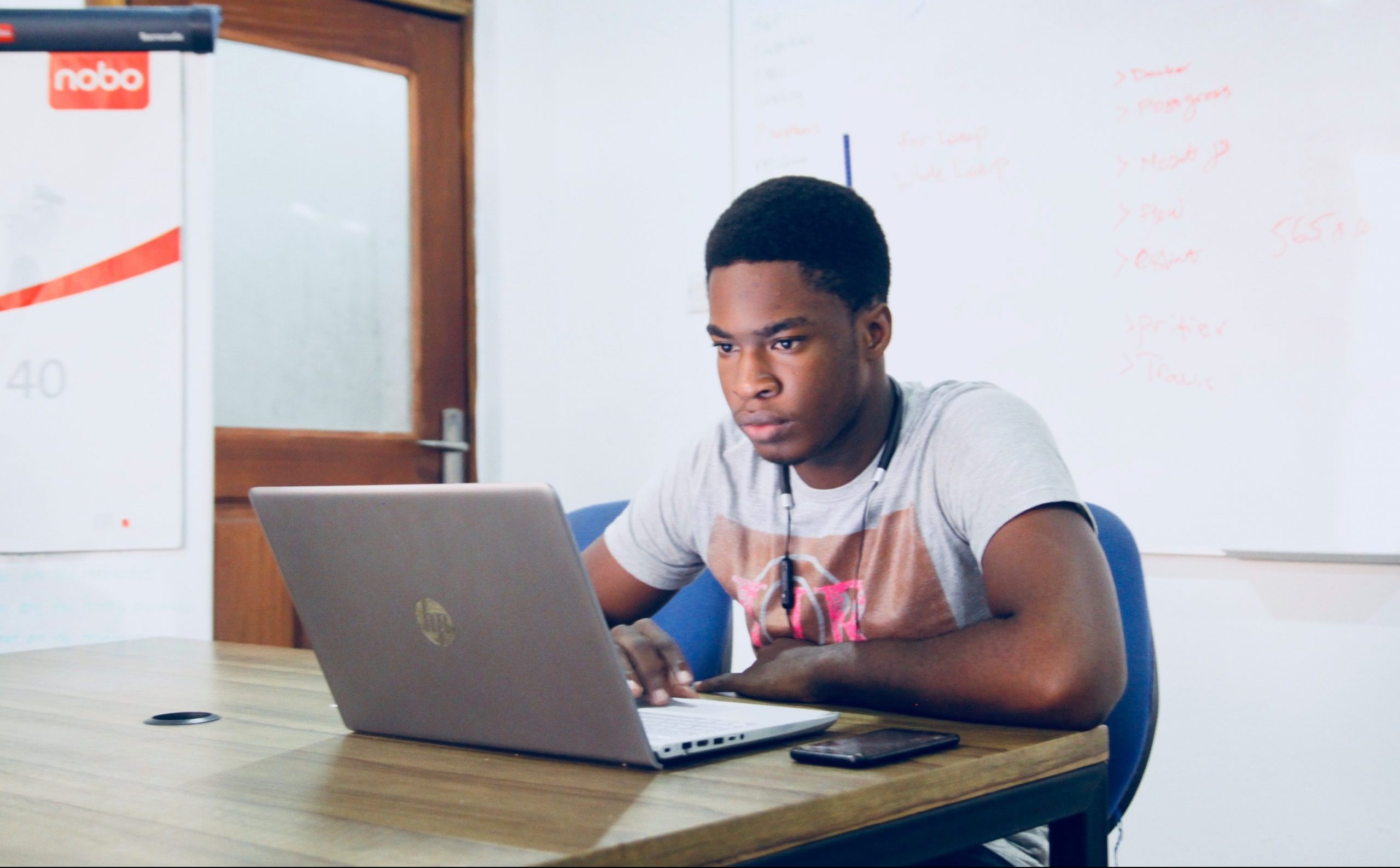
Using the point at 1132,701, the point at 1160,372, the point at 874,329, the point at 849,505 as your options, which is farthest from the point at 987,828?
the point at 1160,372

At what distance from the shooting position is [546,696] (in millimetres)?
825

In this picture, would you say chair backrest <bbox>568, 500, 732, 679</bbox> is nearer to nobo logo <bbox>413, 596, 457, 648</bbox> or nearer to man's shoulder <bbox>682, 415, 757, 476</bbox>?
man's shoulder <bbox>682, 415, 757, 476</bbox>

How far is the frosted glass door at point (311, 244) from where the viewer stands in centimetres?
291

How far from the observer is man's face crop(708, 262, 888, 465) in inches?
51.6

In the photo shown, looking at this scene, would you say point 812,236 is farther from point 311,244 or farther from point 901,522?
point 311,244

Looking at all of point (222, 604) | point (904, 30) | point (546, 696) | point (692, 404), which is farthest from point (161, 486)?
point (546, 696)

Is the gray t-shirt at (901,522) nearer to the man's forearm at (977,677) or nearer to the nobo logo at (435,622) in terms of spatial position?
the man's forearm at (977,677)

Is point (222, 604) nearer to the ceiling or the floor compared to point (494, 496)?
nearer to the floor

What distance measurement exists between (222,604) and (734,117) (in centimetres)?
164

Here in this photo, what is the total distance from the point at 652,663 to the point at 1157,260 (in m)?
1.51

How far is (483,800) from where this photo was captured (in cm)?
73

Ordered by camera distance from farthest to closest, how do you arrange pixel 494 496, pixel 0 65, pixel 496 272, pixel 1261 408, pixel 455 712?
pixel 496 272 < pixel 0 65 < pixel 1261 408 < pixel 455 712 < pixel 494 496

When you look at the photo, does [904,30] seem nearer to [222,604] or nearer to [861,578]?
[861,578]

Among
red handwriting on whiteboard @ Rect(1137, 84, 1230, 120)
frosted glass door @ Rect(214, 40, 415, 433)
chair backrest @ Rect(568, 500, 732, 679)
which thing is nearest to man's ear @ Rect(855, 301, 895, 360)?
chair backrest @ Rect(568, 500, 732, 679)
